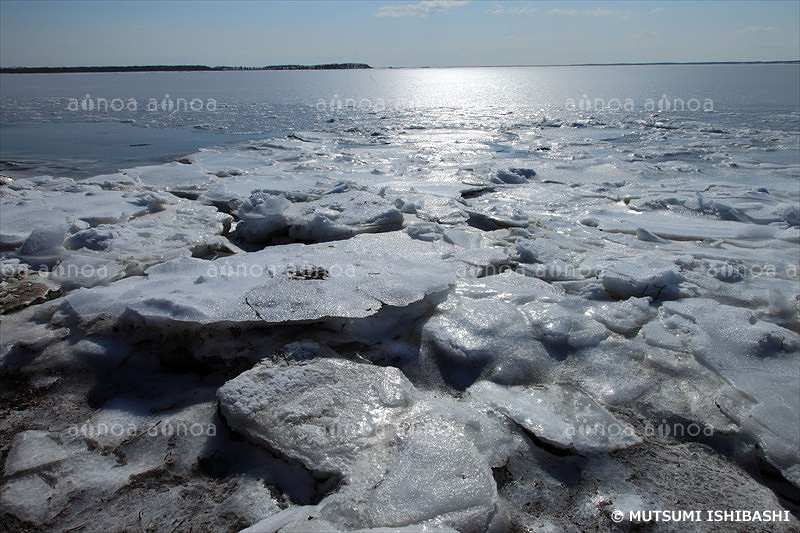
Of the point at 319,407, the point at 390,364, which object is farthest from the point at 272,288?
the point at 319,407

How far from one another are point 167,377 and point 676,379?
7.12 feet

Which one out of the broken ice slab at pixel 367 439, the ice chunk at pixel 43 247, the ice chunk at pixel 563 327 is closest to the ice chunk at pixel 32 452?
the broken ice slab at pixel 367 439

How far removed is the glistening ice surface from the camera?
61.4 inches

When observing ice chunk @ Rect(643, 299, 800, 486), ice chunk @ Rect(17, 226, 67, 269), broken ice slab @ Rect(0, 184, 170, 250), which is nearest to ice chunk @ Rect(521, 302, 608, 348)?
ice chunk @ Rect(643, 299, 800, 486)

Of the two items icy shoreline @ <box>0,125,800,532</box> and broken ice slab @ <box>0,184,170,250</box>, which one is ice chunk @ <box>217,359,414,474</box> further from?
broken ice slab @ <box>0,184,170,250</box>

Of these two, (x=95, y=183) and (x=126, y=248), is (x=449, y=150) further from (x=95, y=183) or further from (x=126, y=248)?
(x=126, y=248)

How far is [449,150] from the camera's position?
26.6 ft

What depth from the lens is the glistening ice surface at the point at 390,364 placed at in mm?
1560

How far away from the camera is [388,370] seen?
6.85 ft

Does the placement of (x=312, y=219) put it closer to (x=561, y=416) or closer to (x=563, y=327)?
(x=563, y=327)

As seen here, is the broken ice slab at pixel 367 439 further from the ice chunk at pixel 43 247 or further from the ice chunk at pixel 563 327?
the ice chunk at pixel 43 247

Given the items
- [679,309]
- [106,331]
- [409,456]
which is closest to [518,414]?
[409,456]

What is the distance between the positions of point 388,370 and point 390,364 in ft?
0.36

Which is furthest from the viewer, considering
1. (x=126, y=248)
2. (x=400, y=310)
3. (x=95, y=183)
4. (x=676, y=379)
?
(x=95, y=183)
